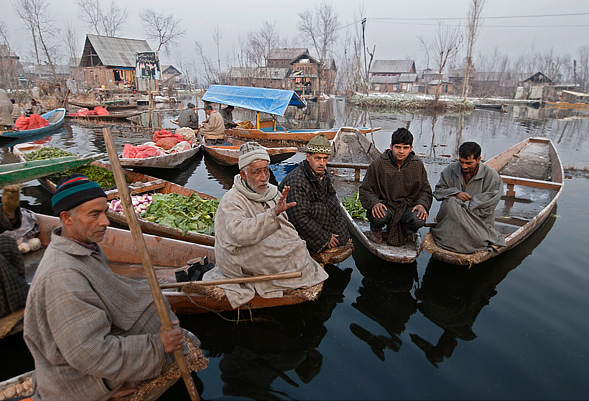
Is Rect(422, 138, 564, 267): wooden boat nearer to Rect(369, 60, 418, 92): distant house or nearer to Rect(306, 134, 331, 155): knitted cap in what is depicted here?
Rect(306, 134, 331, 155): knitted cap

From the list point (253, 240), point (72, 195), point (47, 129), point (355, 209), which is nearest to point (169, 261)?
point (253, 240)

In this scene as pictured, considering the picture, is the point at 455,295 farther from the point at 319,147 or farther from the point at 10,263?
the point at 10,263

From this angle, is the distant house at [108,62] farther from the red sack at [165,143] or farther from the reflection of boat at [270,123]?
the red sack at [165,143]

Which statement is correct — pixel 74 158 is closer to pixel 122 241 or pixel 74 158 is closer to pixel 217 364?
pixel 122 241

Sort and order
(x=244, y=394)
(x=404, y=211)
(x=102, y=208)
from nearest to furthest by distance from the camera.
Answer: (x=102, y=208)
(x=244, y=394)
(x=404, y=211)

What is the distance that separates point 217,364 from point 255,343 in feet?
1.28

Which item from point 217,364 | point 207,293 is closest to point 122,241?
point 207,293

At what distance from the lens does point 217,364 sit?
2.95 metres

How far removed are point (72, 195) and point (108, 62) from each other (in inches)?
1405

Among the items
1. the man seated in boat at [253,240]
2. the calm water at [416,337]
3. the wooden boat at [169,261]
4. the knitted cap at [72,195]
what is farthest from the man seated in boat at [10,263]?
the man seated in boat at [253,240]

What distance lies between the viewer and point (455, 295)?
A: 3.98 m

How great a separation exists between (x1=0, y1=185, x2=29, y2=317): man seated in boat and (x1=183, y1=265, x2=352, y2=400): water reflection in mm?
1447

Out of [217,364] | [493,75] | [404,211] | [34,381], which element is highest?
[493,75]

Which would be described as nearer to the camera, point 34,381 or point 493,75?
point 34,381
